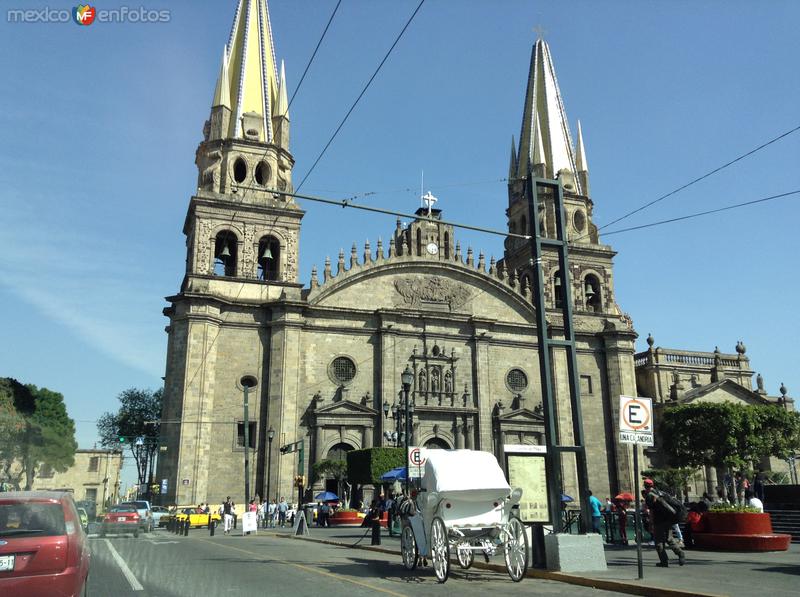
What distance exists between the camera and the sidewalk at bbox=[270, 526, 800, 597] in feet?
30.3

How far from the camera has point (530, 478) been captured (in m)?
13.5

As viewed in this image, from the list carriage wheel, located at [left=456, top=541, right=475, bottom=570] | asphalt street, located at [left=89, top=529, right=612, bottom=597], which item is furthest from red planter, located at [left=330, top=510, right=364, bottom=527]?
carriage wheel, located at [left=456, top=541, right=475, bottom=570]

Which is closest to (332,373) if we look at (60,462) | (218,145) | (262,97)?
(218,145)

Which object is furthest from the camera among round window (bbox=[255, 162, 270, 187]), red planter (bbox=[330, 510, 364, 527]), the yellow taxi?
round window (bbox=[255, 162, 270, 187])

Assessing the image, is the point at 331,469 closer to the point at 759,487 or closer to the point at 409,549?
the point at 759,487

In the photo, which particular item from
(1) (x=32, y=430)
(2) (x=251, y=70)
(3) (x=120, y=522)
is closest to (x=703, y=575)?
(3) (x=120, y=522)

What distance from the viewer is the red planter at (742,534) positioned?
1474cm

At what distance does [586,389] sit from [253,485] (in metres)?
21.7

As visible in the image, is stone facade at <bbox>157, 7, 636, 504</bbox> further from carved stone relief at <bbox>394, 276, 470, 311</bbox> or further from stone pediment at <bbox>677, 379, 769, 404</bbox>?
stone pediment at <bbox>677, 379, 769, 404</bbox>

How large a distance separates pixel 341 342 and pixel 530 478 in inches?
1041

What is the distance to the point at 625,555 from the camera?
49.5 ft

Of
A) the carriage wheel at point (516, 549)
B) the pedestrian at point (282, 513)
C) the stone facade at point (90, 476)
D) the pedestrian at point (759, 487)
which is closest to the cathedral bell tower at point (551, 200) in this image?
the pedestrian at point (282, 513)

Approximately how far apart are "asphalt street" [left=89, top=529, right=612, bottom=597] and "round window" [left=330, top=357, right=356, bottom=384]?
2205 centimetres

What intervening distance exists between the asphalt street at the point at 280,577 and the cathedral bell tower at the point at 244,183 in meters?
23.6
